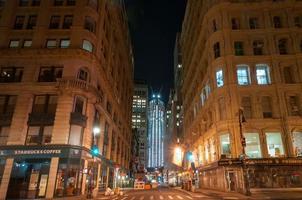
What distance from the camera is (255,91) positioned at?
37.0m

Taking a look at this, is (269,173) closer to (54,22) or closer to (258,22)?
(258,22)

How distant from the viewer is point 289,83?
37.4 metres

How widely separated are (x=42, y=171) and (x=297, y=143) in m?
34.2

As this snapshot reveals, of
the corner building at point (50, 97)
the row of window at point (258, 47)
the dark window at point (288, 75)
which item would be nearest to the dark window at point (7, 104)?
the corner building at point (50, 97)

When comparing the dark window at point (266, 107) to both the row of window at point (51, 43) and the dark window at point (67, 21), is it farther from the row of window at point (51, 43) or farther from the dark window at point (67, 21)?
the dark window at point (67, 21)

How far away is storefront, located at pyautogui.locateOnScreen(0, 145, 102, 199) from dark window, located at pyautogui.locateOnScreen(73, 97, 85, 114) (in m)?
4.99

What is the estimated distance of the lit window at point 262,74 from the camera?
37.9 meters

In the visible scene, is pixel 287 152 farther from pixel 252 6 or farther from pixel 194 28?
pixel 194 28

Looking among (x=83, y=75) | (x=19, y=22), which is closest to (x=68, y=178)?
(x=83, y=75)

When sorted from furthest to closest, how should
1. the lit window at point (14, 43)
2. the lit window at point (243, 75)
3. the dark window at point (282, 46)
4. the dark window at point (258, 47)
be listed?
the dark window at point (258, 47) < the dark window at point (282, 46) < the lit window at point (243, 75) < the lit window at point (14, 43)

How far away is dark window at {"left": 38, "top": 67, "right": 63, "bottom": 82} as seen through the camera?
32.1 m

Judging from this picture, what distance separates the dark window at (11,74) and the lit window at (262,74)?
34951 millimetres

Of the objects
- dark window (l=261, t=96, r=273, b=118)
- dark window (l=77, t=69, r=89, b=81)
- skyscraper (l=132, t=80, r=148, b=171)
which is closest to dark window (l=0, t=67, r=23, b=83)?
dark window (l=77, t=69, r=89, b=81)

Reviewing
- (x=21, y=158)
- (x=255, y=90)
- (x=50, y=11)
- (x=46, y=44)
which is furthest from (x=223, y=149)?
(x=50, y=11)
